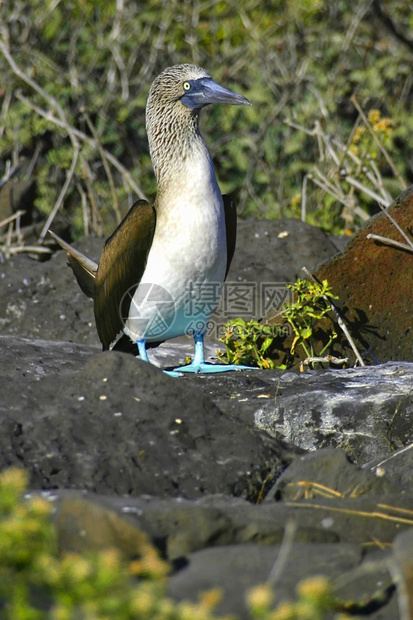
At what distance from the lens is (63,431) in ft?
10.0

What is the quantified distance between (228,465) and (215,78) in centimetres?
688

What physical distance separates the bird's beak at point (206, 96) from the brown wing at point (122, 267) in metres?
0.67

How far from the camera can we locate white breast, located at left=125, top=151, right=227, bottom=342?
457 cm

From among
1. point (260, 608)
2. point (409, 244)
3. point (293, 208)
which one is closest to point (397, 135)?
point (293, 208)

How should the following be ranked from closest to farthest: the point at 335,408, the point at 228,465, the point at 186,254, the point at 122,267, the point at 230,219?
the point at 228,465, the point at 335,408, the point at 186,254, the point at 122,267, the point at 230,219

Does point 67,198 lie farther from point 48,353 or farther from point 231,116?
point 48,353

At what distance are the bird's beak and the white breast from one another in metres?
0.38

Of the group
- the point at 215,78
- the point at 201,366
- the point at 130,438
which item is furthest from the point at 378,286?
Answer: the point at 215,78

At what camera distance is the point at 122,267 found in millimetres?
4812

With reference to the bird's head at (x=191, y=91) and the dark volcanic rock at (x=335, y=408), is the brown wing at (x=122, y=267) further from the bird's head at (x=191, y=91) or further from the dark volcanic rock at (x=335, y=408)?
the dark volcanic rock at (x=335, y=408)

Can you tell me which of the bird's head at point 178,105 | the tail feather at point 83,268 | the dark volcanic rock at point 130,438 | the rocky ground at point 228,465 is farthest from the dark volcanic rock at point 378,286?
the dark volcanic rock at point 130,438

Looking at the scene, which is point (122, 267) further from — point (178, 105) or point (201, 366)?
point (178, 105)

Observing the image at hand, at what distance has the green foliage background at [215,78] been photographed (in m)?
8.87

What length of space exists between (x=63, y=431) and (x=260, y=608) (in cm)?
161
